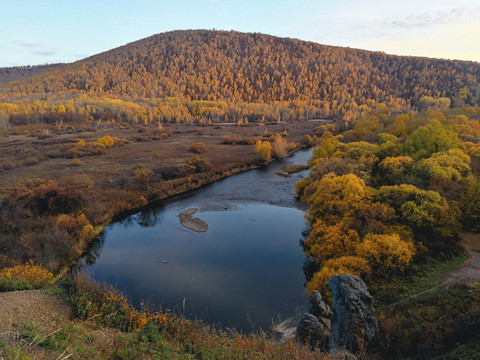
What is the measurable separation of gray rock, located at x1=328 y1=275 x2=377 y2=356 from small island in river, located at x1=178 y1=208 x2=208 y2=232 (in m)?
24.6

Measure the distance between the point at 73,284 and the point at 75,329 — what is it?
469cm

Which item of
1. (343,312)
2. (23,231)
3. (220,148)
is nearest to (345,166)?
(343,312)

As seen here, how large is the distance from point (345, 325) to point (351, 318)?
1.77 feet

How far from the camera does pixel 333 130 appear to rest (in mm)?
116938

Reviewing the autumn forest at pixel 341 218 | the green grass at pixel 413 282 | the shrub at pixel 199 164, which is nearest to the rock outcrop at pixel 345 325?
the autumn forest at pixel 341 218

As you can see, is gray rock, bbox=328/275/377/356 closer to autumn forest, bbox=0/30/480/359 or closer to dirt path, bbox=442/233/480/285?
autumn forest, bbox=0/30/480/359

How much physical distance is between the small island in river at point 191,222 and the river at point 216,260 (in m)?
0.75

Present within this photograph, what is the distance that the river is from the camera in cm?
2534

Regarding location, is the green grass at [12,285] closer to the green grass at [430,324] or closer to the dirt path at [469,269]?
the green grass at [430,324]

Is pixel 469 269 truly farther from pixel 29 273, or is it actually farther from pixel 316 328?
pixel 29 273

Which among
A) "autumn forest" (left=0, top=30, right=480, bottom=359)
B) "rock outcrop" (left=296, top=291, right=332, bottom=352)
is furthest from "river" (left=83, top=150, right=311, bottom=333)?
"rock outcrop" (left=296, top=291, right=332, bottom=352)

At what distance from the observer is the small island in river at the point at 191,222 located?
40625 millimetres

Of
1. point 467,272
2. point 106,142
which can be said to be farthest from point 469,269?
point 106,142

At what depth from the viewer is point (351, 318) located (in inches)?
670
